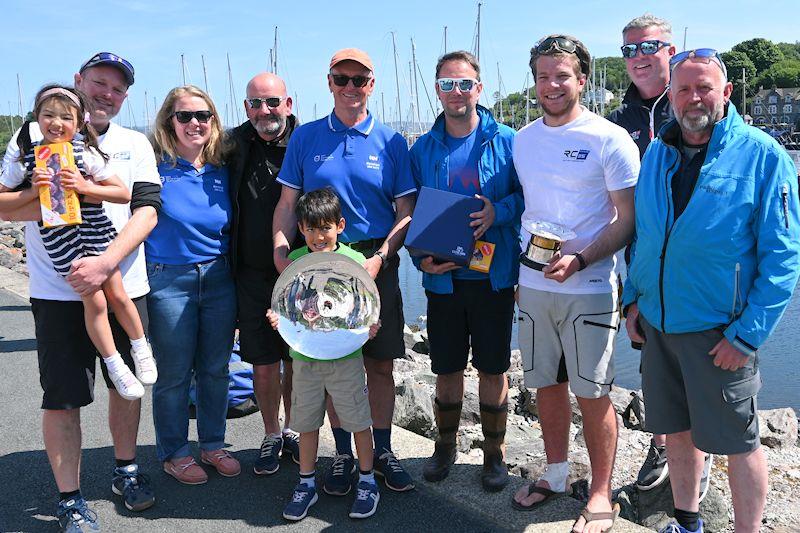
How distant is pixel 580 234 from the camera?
3.78 m

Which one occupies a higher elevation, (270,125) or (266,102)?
(266,102)

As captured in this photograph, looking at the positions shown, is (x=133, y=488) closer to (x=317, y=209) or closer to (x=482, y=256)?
(x=317, y=209)

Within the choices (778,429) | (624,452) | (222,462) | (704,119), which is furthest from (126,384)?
(778,429)

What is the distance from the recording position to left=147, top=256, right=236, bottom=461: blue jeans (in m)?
4.25

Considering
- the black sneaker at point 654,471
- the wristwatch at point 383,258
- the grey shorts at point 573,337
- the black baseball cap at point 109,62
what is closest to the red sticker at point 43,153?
the black baseball cap at point 109,62

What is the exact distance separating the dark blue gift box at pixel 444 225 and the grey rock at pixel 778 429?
4.26 metres

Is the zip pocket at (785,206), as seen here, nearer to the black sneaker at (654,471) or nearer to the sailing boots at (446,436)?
the black sneaker at (654,471)

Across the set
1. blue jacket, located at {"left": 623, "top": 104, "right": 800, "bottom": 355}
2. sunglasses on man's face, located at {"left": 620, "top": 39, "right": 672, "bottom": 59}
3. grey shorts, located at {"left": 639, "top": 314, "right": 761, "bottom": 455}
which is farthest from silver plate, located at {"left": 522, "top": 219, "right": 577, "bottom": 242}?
sunglasses on man's face, located at {"left": 620, "top": 39, "right": 672, "bottom": 59}

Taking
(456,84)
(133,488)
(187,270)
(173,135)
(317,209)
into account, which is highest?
(456,84)

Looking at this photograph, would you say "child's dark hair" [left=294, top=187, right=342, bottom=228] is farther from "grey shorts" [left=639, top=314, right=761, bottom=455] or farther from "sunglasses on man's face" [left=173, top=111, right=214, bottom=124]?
"grey shorts" [left=639, top=314, right=761, bottom=455]

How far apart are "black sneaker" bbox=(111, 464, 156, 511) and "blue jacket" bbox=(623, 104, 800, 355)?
310 centimetres

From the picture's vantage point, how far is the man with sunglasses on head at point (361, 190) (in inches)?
165

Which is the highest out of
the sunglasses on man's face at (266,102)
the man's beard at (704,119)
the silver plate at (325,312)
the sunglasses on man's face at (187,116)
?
the sunglasses on man's face at (266,102)

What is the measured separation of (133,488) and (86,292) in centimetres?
128
